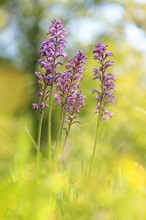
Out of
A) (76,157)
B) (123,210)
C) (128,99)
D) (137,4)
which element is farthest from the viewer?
(137,4)

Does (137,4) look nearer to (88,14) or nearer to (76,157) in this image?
(88,14)

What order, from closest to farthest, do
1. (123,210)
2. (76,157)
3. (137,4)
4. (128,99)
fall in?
(123,210) < (76,157) < (128,99) < (137,4)

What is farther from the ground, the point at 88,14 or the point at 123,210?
the point at 88,14

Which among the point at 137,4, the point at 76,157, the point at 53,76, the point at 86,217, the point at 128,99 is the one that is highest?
the point at 137,4

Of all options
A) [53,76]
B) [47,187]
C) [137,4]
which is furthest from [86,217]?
[137,4]

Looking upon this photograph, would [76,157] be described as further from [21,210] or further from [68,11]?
[68,11]

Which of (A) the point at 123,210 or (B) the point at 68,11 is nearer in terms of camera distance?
(A) the point at 123,210
